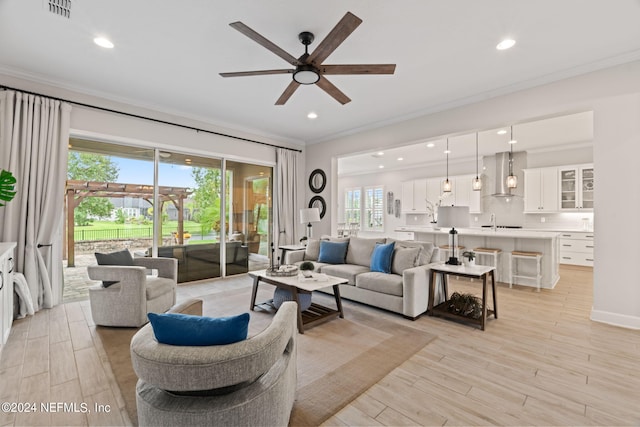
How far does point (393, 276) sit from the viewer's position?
379cm

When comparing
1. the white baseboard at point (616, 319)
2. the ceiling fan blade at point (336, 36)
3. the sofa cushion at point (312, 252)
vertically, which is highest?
the ceiling fan blade at point (336, 36)

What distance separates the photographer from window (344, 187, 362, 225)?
11.4 m

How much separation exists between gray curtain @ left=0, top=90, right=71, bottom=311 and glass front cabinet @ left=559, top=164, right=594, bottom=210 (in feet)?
31.6

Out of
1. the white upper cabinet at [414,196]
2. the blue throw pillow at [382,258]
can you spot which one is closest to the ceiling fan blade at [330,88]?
the blue throw pillow at [382,258]

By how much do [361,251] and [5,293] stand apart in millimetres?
3993

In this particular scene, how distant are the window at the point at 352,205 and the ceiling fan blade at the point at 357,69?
8740mm

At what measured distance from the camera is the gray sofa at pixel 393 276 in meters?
3.43

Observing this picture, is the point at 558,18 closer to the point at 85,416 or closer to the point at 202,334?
the point at 202,334

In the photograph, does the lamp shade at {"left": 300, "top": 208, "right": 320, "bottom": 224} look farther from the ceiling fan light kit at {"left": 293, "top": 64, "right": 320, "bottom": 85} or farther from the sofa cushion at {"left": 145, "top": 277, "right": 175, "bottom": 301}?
the ceiling fan light kit at {"left": 293, "top": 64, "right": 320, "bottom": 85}

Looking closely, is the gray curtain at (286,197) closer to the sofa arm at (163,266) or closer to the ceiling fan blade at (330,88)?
the sofa arm at (163,266)

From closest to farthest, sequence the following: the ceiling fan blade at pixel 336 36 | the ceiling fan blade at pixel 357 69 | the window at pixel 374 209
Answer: the ceiling fan blade at pixel 336 36 < the ceiling fan blade at pixel 357 69 < the window at pixel 374 209

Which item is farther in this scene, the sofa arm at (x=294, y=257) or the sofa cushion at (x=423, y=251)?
the sofa arm at (x=294, y=257)

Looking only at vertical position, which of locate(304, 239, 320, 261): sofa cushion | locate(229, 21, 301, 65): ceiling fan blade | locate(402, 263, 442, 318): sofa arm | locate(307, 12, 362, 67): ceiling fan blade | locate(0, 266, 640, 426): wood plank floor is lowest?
locate(0, 266, 640, 426): wood plank floor

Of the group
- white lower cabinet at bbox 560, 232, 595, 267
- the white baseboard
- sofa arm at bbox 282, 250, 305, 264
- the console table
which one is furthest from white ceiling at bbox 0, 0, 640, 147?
white lower cabinet at bbox 560, 232, 595, 267
